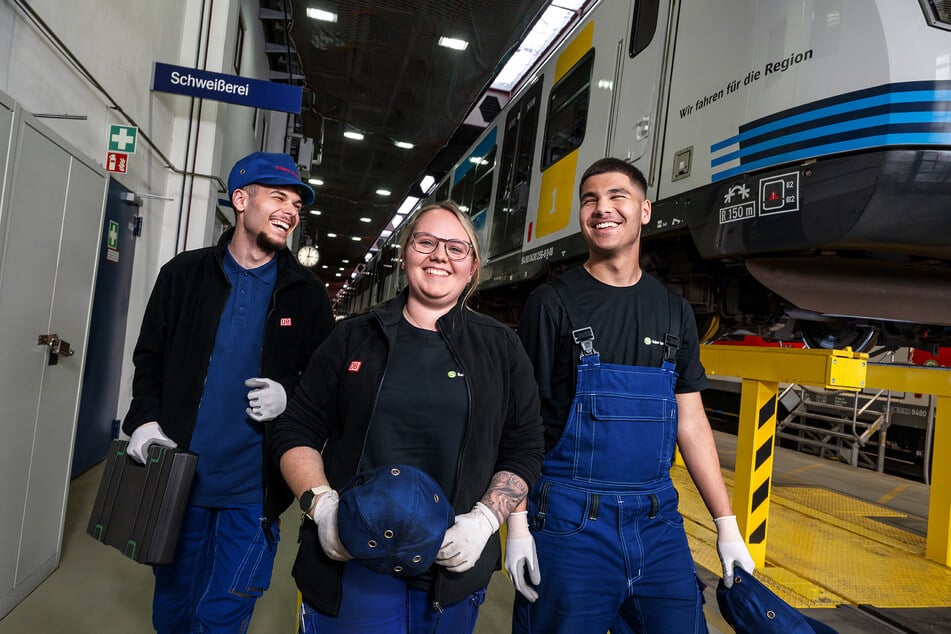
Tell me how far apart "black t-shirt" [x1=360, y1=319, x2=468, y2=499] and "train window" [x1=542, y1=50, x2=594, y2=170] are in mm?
3592

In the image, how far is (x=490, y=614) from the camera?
2932mm

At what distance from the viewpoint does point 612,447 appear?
164 centimetres

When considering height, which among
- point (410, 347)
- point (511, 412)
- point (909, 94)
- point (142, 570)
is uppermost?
point (909, 94)

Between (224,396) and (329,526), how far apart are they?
87 cm

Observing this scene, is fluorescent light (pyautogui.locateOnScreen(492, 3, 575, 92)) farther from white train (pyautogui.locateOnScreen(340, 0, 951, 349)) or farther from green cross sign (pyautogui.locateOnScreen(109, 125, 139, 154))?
green cross sign (pyautogui.locateOnScreen(109, 125, 139, 154))

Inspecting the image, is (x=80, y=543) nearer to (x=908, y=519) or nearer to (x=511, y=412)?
(x=511, y=412)

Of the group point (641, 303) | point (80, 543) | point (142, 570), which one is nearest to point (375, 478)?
point (641, 303)

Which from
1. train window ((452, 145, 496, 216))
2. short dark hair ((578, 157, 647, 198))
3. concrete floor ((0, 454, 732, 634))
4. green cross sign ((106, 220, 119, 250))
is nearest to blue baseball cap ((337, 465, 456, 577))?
short dark hair ((578, 157, 647, 198))

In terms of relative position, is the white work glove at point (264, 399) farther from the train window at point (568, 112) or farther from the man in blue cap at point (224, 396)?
the train window at point (568, 112)

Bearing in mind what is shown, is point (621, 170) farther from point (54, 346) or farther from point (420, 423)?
point (54, 346)

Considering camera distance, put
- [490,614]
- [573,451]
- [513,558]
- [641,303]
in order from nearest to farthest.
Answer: [513,558] < [573,451] < [641,303] < [490,614]

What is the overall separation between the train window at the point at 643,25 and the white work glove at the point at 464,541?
341cm

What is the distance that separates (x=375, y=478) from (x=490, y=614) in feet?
6.74

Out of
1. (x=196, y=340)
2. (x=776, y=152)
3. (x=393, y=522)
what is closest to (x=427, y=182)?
(x=776, y=152)
